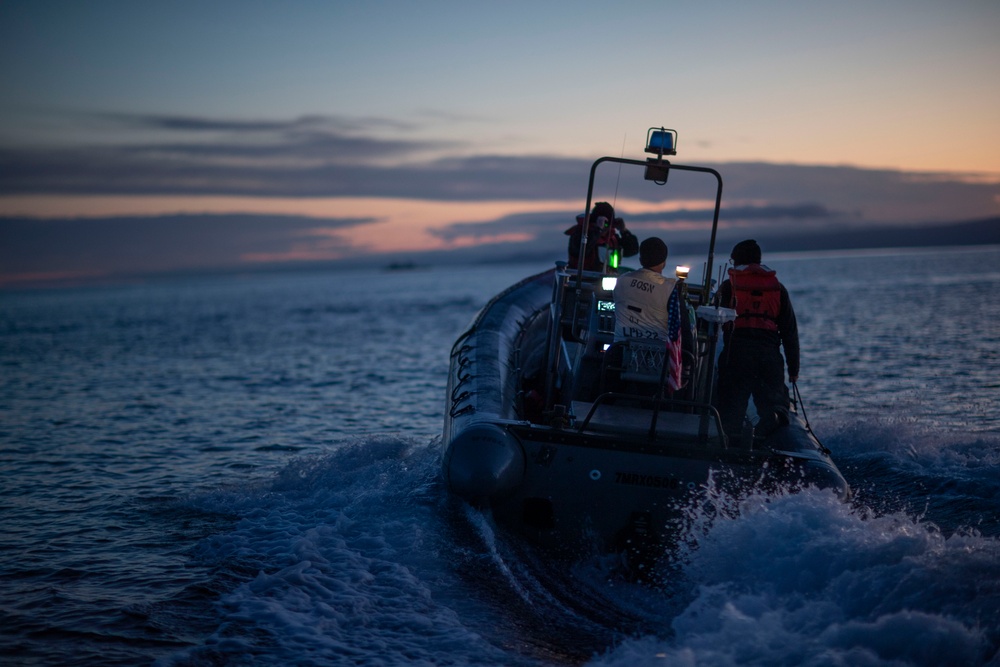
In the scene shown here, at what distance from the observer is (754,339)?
5.56 m

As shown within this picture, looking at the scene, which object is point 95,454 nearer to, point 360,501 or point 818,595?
point 360,501

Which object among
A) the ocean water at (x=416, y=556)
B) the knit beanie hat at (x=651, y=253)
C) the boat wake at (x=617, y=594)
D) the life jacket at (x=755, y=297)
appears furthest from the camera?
the life jacket at (x=755, y=297)

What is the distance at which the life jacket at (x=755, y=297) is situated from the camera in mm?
5523

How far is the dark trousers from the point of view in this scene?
555 cm

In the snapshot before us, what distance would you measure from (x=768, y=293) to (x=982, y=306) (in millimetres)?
24904

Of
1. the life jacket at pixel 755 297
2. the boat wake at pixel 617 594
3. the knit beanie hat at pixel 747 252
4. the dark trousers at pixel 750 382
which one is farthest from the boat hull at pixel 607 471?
the knit beanie hat at pixel 747 252

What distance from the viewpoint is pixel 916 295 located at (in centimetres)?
3372

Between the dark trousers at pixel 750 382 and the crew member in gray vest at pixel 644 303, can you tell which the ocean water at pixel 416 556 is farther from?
the crew member in gray vest at pixel 644 303

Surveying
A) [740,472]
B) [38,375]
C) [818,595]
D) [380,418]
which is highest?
[740,472]

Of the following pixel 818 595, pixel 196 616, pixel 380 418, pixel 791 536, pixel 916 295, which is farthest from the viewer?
pixel 916 295

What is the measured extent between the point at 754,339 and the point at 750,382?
1.03 ft

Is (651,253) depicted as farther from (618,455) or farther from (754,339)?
(618,455)

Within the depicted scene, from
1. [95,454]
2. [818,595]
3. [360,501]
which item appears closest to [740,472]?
[818,595]

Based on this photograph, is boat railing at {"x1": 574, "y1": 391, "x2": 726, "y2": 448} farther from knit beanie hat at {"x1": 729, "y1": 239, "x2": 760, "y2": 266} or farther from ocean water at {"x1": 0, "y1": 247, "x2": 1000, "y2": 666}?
knit beanie hat at {"x1": 729, "y1": 239, "x2": 760, "y2": 266}
